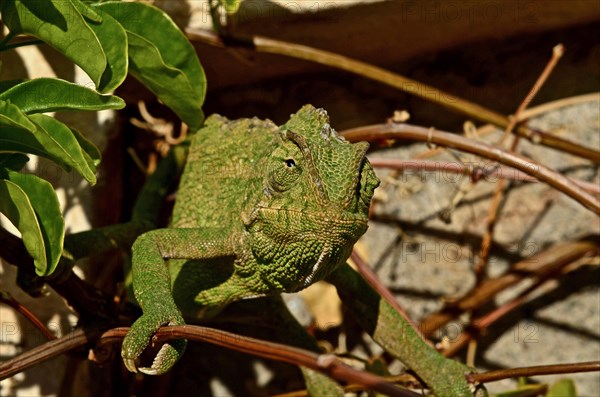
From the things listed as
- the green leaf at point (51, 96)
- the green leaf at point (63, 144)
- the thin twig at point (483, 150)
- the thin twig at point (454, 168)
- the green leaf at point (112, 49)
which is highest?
the thin twig at point (454, 168)

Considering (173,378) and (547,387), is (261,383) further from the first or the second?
(547,387)

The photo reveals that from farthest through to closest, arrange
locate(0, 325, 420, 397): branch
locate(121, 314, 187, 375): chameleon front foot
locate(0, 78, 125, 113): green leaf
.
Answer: locate(0, 78, 125, 113): green leaf → locate(121, 314, 187, 375): chameleon front foot → locate(0, 325, 420, 397): branch

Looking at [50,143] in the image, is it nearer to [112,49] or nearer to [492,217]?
[112,49]

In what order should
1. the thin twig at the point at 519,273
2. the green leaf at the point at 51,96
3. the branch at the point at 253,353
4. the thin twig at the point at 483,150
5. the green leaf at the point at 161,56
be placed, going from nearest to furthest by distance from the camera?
the branch at the point at 253,353, the green leaf at the point at 51,96, the green leaf at the point at 161,56, the thin twig at the point at 483,150, the thin twig at the point at 519,273

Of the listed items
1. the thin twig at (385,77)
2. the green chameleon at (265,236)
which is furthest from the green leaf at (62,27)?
the thin twig at (385,77)

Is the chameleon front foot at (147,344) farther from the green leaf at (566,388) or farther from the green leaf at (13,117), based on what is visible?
the green leaf at (566,388)

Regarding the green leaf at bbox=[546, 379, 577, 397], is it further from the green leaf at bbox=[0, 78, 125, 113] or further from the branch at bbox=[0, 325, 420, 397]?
the green leaf at bbox=[0, 78, 125, 113]

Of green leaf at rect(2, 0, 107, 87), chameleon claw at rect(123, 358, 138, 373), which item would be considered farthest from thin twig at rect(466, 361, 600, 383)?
green leaf at rect(2, 0, 107, 87)
